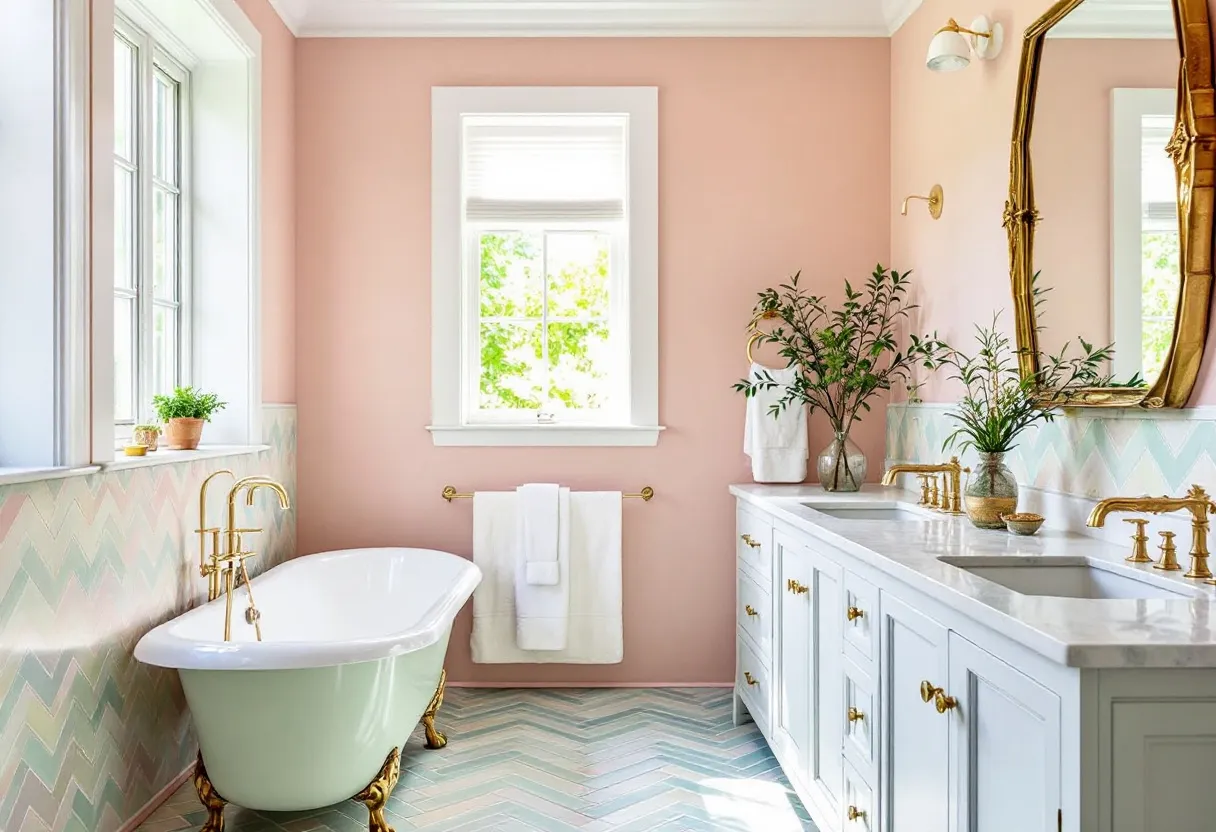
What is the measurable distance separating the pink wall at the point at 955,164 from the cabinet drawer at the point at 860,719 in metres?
1.16

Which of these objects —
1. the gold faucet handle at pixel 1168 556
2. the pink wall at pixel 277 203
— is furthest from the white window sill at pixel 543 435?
the gold faucet handle at pixel 1168 556

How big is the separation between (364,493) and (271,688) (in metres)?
1.49

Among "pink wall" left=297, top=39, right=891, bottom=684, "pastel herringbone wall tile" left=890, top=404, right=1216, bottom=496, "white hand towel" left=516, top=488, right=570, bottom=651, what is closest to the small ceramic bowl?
"pastel herringbone wall tile" left=890, top=404, right=1216, bottom=496

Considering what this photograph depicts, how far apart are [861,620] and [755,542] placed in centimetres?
105

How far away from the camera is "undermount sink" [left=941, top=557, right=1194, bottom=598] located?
1696mm

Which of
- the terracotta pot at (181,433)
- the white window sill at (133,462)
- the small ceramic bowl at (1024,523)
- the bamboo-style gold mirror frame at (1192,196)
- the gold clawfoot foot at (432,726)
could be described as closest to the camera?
the bamboo-style gold mirror frame at (1192,196)

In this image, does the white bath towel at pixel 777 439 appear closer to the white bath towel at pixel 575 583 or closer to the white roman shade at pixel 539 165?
the white bath towel at pixel 575 583

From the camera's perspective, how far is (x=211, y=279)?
3057 millimetres

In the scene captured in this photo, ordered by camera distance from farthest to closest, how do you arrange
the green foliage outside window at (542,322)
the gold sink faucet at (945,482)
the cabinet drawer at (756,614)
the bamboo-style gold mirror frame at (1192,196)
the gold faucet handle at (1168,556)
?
the green foliage outside window at (542,322), the cabinet drawer at (756,614), the gold sink faucet at (945,482), the bamboo-style gold mirror frame at (1192,196), the gold faucet handle at (1168,556)

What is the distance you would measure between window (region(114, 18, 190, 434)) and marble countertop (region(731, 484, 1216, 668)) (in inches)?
81.2

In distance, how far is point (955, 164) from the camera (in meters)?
2.86

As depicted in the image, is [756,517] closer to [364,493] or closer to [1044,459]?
[1044,459]

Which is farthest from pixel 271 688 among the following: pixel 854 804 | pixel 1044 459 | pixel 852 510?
pixel 1044 459

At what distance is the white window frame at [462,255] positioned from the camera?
11.2ft
